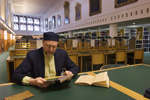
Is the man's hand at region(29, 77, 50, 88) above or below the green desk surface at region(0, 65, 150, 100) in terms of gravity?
above

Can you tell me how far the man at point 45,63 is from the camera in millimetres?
1269

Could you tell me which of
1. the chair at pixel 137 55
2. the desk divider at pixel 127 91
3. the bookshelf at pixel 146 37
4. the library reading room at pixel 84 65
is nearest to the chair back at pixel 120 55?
the library reading room at pixel 84 65

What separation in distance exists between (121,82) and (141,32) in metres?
10.6

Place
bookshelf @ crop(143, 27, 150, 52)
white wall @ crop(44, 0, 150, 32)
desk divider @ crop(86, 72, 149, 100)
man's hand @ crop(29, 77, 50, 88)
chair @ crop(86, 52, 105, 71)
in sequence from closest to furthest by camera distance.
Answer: desk divider @ crop(86, 72, 149, 100) < man's hand @ crop(29, 77, 50, 88) < chair @ crop(86, 52, 105, 71) < white wall @ crop(44, 0, 150, 32) < bookshelf @ crop(143, 27, 150, 52)

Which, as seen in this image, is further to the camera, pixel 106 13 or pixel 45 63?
pixel 106 13

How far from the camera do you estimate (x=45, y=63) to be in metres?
1.46

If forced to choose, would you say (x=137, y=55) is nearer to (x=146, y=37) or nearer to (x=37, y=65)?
(x=37, y=65)

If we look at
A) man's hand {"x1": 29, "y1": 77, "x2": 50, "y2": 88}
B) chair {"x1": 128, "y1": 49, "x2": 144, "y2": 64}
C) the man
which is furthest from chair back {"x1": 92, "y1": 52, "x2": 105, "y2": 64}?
man's hand {"x1": 29, "y1": 77, "x2": 50, "y2": 88}

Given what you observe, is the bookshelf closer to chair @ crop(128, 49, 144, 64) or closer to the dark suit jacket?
chair @ crop(128, 49, 144, 64)

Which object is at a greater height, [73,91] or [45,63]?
[45,63]

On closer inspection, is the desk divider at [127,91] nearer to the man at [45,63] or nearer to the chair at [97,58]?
the man at [45,63]

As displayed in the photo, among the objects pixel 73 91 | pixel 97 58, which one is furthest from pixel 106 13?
pixel 73 91

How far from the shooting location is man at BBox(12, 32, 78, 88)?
50.0 inches

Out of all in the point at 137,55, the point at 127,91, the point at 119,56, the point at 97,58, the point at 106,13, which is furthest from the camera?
the point at 106,13
